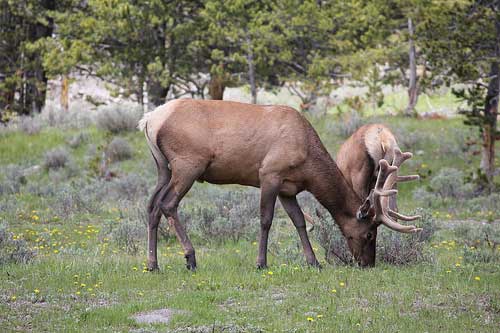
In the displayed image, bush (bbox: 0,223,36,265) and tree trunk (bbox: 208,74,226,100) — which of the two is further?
tree trunk (bbox: 208,74,226,100)

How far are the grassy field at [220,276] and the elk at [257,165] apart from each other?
1.44 feet

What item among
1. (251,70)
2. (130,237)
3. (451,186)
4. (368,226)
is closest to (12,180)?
(130,237)

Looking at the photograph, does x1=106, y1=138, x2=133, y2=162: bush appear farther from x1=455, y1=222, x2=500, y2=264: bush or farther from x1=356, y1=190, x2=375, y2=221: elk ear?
x1=356, y1=190, x2=375, y2=221: elk ear

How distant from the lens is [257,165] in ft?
30.6

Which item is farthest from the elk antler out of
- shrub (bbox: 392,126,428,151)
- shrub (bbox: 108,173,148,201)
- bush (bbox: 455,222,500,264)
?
shrub (bbox: 392,126,428,151)

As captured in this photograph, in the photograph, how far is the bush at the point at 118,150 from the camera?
65.5 feet

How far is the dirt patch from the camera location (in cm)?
697

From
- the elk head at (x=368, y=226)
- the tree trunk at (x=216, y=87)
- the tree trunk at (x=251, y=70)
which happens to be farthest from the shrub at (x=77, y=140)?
the elk head at (x=368, y=226)

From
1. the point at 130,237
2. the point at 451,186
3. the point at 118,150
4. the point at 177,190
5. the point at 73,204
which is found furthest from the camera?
the point at 118,150

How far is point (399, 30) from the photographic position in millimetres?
25703

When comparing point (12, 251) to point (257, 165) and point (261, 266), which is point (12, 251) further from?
point (257, 165)

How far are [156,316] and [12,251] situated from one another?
3.28 m

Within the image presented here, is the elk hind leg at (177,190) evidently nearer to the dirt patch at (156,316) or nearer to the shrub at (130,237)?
the shrub at (130,237)

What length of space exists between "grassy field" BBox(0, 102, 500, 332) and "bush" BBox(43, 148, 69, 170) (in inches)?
115
